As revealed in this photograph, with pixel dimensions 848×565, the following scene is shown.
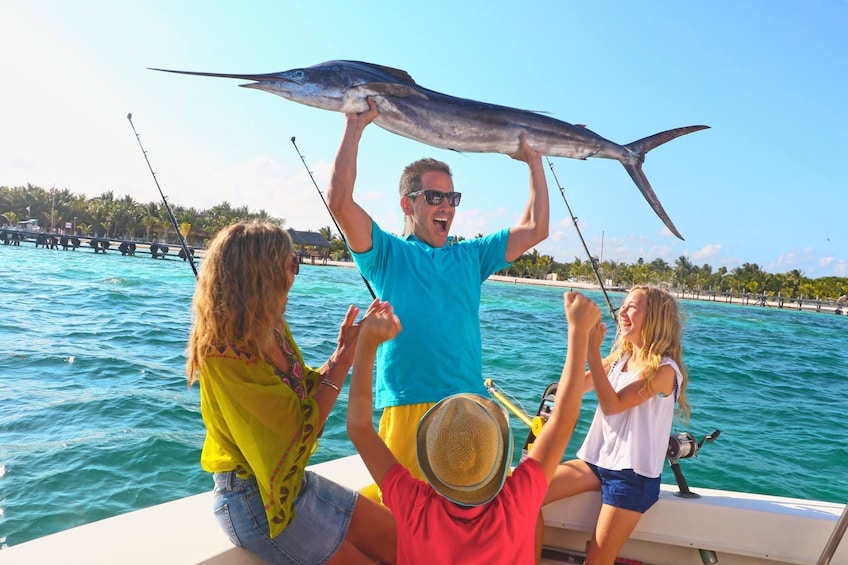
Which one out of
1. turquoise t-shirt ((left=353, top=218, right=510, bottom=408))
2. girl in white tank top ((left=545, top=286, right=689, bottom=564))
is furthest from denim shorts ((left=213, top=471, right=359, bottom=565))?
girl in white tank top ((left=545, top=286, right=689, bottom=564))

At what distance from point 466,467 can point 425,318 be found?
92 centimetres

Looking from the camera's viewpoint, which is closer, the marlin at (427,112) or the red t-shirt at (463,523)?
the red t-shirt at (463,523)

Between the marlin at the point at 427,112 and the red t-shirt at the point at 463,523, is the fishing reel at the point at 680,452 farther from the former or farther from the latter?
the red t-shirt at the point at 463,523

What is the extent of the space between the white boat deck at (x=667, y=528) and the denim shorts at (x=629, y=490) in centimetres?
15

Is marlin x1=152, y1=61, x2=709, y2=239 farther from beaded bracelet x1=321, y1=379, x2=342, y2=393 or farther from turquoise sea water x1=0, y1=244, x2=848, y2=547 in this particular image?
beaded bracelet x1=321, y1=379, x2=342, y2=393

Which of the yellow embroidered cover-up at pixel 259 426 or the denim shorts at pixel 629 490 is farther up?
the yellow embroidered cover-up at pixel 259 426

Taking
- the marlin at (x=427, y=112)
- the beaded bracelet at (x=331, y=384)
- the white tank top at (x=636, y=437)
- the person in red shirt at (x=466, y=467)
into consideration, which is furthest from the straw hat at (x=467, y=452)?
the white tank top at (x=636, y=437)

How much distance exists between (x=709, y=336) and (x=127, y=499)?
3139 cm

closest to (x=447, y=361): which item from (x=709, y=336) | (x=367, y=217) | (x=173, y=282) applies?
(x=367, y=217)

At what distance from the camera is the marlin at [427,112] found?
2.26 metres

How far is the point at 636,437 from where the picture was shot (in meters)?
2.72

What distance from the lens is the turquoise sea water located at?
234 inches

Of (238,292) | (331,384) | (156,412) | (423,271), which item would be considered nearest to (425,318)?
(423,271)

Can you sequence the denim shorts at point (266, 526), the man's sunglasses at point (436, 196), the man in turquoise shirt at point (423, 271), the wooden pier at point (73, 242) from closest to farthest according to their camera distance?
the denim shorts at point (266, 526) < the man in turquoise shirt at point (423, 271) < the man's sunglasses at point (436, 196) < the wooden pier at point (73, 242)
